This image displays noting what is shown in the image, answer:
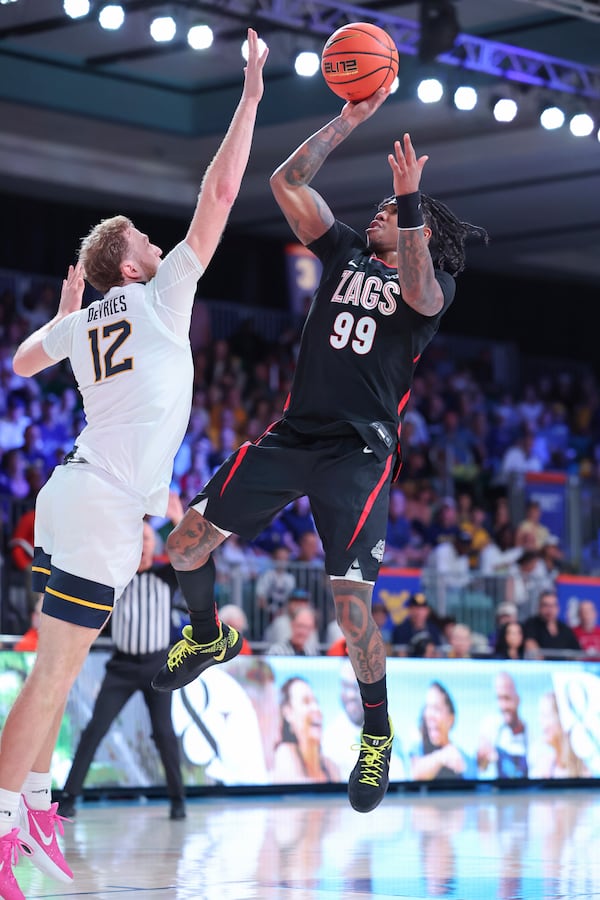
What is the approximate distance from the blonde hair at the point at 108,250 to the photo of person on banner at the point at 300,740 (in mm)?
7670

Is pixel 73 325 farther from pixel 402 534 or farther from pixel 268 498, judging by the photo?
pixel 402 534

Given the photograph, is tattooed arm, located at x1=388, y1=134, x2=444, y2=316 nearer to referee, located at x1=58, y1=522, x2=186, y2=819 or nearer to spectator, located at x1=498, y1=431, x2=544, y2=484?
referee, located at x1=58, y1=522, x2=186, y2=819

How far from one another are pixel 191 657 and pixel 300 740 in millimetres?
6955

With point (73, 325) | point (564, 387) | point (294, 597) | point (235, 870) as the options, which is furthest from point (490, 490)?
point (73, 325)

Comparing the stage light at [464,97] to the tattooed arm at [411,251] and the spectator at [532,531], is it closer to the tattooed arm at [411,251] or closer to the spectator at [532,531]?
the spectator at [532,531]

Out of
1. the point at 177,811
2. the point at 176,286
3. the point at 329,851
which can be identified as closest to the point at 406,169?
the point at 176,286

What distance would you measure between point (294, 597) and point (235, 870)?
7580mm

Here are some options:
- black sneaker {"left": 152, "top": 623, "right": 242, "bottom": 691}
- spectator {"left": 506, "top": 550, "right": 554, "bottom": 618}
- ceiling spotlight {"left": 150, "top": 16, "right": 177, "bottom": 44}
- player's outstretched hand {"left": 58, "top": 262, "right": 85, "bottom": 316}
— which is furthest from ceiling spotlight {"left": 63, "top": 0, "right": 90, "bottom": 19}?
spectator {"left": 506, "top": 550, "right": 554, "bottom": 618}

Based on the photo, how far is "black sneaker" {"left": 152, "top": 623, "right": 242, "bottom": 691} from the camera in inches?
273

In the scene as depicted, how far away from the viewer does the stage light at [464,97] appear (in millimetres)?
16188

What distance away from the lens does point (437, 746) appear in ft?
47.4

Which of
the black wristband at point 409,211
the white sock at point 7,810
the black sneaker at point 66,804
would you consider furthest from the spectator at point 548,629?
the white sock at point 7,810

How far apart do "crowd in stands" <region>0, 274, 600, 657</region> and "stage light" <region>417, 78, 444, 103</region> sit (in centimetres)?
524

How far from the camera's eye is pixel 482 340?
28.1m
